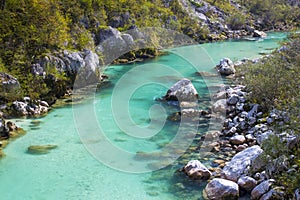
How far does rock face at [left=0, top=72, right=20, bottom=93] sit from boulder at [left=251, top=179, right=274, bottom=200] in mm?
12933

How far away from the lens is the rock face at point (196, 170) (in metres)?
11.0

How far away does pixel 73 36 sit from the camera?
27453 mm

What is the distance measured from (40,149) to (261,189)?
8574mm

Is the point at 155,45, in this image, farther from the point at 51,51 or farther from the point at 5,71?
the point at 5,71

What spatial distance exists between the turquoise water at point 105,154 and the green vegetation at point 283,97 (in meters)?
2.55

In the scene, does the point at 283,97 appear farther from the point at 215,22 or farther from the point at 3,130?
the point at 215,22

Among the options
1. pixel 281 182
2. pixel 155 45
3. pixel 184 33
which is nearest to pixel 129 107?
pixel 281 182

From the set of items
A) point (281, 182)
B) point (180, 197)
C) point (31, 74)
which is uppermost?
point (31, 74)

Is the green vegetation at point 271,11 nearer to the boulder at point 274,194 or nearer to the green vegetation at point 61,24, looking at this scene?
the green vegetation at point 61,24

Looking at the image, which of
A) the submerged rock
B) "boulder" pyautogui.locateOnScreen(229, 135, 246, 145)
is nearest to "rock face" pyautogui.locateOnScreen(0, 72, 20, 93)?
the submerged rock

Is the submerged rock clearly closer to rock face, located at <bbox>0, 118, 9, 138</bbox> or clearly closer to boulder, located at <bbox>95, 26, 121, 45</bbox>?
rock face, located at <bbox>0, 118, 9, 138</bbox>

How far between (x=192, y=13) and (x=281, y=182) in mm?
47543

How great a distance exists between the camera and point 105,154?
13.2 m

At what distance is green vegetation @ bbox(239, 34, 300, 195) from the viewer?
31.6 ft
